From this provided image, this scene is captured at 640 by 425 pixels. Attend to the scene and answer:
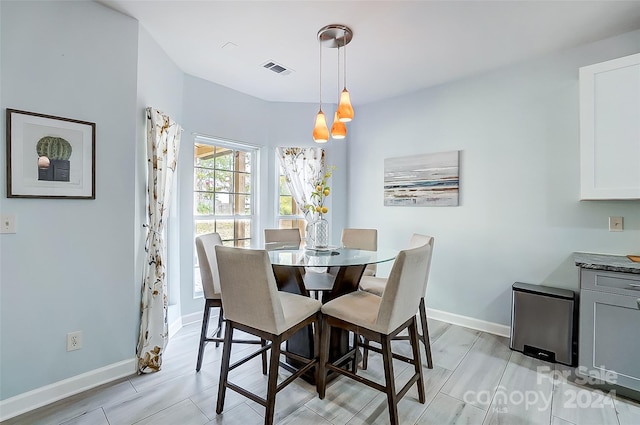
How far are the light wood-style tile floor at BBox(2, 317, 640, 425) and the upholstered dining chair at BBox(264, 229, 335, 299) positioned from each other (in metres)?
0.66

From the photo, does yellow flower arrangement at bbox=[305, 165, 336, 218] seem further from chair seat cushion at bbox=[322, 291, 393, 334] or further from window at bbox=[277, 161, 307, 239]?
chair seat cushion at bbox=[322, 291, 393, 334]

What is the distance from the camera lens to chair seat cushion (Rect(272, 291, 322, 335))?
5.56ft

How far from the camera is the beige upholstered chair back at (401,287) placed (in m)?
1.56

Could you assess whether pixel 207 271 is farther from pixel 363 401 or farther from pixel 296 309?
pixel 363 401

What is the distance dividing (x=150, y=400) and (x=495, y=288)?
10.1 ft

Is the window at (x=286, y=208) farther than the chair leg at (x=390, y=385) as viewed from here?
Yes

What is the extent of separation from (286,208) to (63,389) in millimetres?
2697

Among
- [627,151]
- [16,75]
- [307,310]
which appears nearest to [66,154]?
[16,75]

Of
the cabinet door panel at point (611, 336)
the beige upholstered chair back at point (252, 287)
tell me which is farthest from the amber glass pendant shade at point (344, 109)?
the cabinet door panel at point (611, 336)

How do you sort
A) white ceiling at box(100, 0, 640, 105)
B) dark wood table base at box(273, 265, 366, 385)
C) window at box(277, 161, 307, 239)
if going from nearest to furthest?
1. white ceiling at box(100, 0, 640, 105)
2. dark wood table base at box(273, 265, 366, 385)
3. window at box(277, 161, 307, 239)

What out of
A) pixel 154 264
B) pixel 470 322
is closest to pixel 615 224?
pixel 470 322

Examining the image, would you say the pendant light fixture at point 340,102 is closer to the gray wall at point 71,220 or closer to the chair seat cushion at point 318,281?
the chair seat cushion at point 318,281

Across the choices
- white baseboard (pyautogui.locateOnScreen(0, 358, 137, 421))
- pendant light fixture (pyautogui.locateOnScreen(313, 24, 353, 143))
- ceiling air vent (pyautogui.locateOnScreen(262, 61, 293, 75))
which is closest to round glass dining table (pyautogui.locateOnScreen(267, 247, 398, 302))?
pendant light fixture (pyautogui.locateOnScreen(313, 24, 353, 143))

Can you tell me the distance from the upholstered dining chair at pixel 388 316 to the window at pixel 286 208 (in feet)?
6.88
